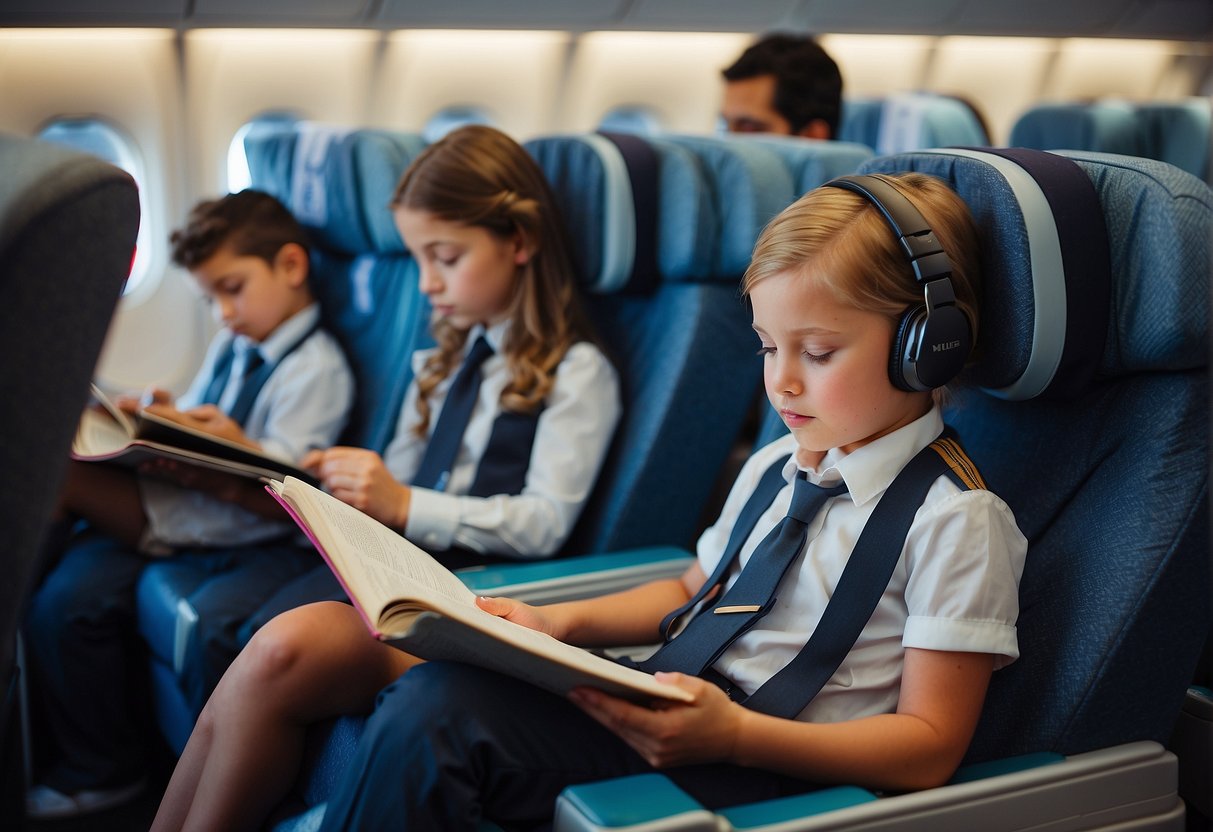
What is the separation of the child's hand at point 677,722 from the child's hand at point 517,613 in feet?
0.92

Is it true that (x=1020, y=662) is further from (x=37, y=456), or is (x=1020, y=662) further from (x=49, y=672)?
(x=49, y=672)

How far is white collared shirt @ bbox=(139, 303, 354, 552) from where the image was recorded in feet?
7.91

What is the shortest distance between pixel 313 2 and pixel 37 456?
394 cm

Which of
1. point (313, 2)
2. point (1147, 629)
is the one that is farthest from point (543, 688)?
point (313, 2)

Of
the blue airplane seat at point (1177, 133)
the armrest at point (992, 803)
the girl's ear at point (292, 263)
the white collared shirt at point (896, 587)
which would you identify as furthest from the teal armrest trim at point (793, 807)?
the blue airplane seat at point (1177, 133)

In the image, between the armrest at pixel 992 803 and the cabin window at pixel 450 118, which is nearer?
the armrest at pixel 992 803

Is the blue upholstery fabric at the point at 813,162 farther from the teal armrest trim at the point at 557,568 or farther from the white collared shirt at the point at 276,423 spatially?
the white collared shirt at the point at 276,423

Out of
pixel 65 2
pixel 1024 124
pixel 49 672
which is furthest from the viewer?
pixel 1024 124

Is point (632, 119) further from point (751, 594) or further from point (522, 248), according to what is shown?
point (751, 594)

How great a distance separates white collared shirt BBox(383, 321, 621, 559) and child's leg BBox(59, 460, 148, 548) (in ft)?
2.53

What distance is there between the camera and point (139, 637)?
2400 mm

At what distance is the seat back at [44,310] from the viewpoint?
858mm

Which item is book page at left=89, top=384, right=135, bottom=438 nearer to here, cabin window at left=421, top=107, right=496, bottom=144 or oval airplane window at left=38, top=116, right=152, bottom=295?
oval airplane window at left=38, top=116, right=152, bottom=295

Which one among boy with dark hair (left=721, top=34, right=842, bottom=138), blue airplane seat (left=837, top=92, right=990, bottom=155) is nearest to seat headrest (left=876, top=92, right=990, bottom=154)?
blue airplane seat (left=837, top=92, right=990, bottom=155)
